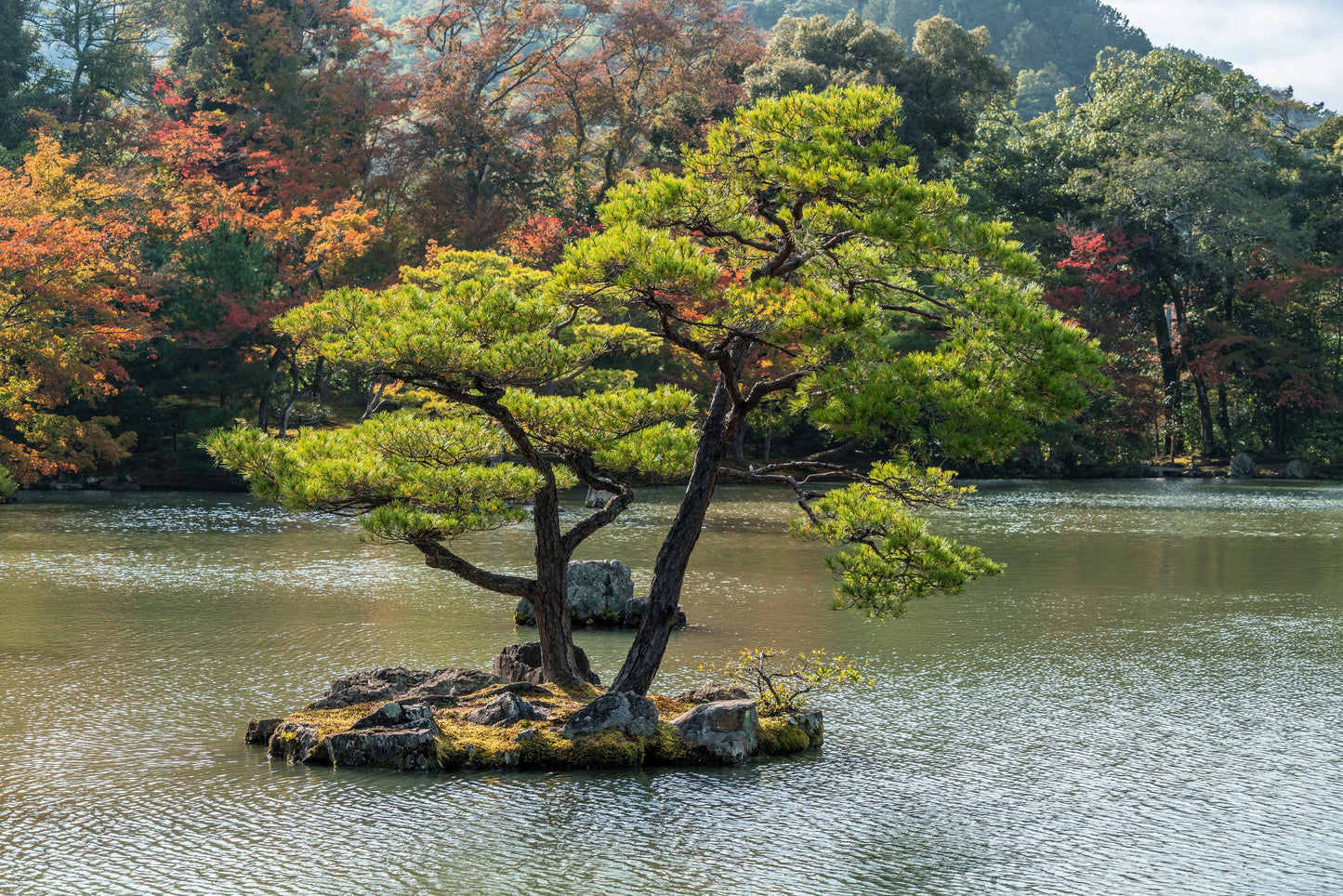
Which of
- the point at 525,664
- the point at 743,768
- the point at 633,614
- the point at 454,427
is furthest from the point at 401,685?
the point at 633,614

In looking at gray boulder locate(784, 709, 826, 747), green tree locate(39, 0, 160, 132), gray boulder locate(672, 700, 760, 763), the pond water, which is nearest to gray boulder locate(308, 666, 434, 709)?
the pond water

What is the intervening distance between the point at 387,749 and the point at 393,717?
0.87 ft

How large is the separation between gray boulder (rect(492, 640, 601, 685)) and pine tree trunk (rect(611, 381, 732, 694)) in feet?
3.87

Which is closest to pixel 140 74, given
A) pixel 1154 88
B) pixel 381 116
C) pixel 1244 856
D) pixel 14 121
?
pixel 14 121

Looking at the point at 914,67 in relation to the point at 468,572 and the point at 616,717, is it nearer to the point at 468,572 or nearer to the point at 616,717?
the point at 468,572

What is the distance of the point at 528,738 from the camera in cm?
693

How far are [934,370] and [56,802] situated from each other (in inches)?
205

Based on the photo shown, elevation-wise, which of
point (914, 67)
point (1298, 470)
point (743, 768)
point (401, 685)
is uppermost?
point (914, 67)

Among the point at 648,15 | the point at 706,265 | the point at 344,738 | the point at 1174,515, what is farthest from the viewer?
the point at 648,15

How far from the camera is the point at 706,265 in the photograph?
20.0 feet

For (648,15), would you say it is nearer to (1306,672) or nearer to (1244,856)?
(1306,672)

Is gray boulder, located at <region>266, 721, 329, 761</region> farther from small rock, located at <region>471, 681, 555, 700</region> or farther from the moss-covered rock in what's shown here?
small rock, located at <region>471, 681, 555, 700</region>

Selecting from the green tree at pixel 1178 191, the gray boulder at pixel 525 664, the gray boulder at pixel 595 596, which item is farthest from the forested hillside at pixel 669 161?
→ the gray boulder at pixel 525 664

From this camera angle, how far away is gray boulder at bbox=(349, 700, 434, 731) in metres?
7.00
